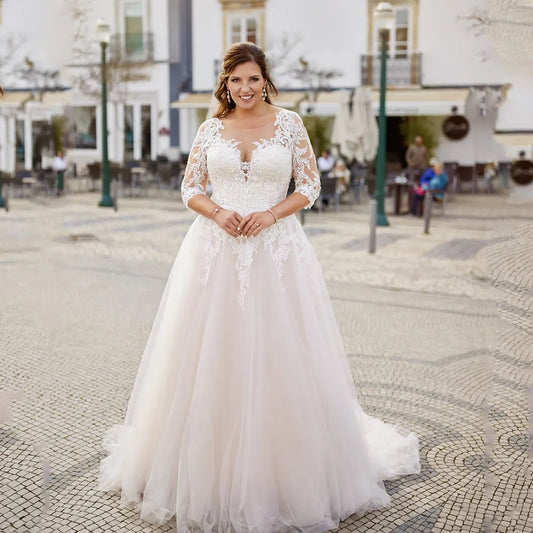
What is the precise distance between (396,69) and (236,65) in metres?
17.3

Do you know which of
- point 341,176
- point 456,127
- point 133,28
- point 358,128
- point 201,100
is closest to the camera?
point 341,176

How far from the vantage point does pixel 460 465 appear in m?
3.21

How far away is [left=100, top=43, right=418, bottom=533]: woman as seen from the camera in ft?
8.64

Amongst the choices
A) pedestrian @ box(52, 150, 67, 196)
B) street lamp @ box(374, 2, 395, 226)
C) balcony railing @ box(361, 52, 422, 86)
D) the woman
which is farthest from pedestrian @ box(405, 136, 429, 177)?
the woman

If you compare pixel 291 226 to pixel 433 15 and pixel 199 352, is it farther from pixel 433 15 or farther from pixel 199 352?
pixel 433 15

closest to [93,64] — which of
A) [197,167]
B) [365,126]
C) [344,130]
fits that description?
[344,130]

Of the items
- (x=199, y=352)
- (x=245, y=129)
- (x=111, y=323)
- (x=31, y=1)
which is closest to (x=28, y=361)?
(x=111, y=323)

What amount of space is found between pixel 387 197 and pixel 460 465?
50.1 ft

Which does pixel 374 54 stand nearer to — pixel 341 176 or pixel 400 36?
pixel 400 36

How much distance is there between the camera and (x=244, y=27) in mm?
20141

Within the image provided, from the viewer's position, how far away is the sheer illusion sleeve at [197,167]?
288cm

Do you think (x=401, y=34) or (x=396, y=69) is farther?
(x=396, y=69)

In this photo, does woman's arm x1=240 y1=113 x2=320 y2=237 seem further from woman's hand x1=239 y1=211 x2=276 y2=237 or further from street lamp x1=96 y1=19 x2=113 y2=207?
street lamp x1=96 y1=19 x2=113 y2=207

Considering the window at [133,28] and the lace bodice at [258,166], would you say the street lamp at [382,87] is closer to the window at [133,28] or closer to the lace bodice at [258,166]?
the lace bodice at [258,166]
